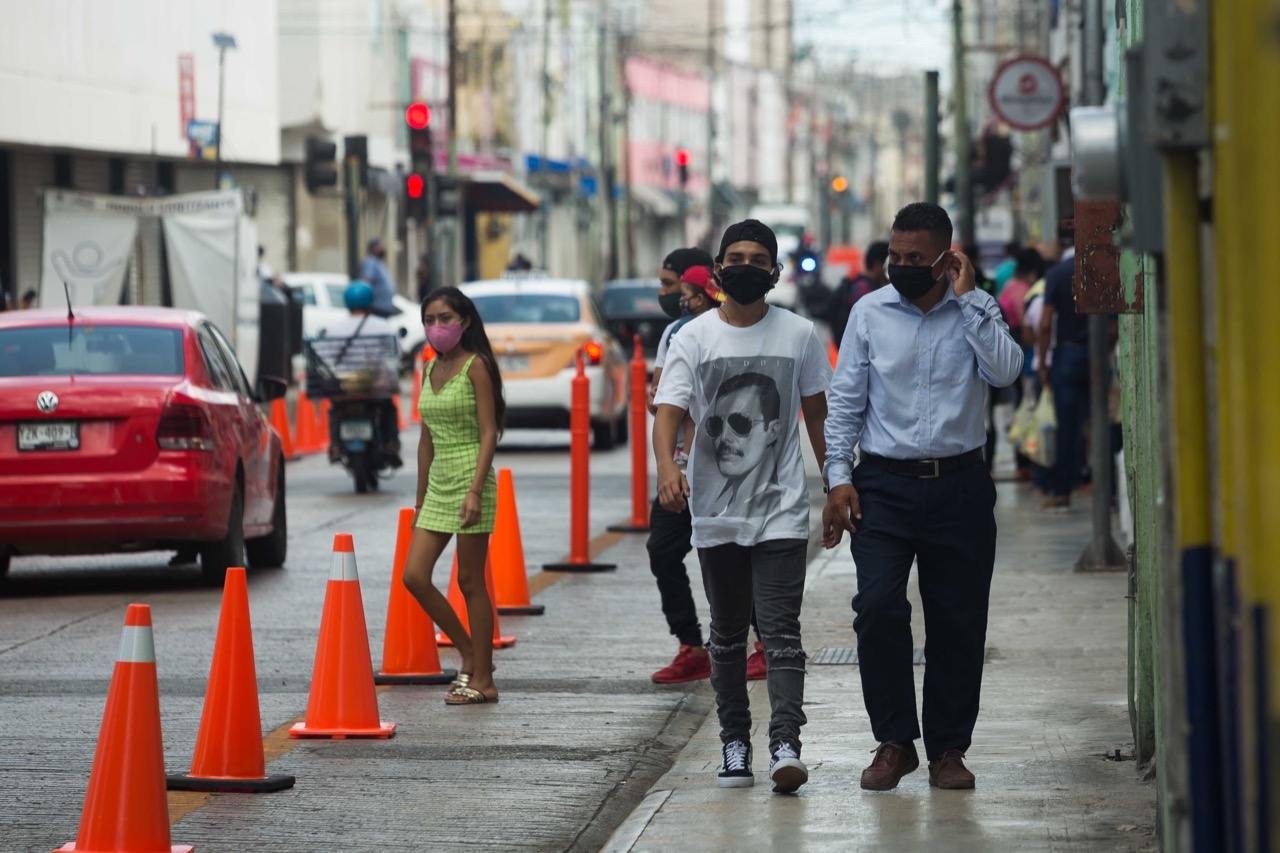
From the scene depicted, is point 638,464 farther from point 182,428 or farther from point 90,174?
point 90,174

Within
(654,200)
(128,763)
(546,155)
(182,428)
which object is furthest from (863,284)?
(654,200)

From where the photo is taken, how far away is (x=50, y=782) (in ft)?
24.4

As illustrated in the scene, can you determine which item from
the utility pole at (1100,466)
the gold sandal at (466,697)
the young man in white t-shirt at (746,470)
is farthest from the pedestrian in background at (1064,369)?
the young man in white t-shirt at (746,470)

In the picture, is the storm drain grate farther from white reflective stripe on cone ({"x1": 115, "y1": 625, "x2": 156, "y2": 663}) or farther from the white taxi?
the white taxi

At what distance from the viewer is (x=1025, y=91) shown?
22297 mm

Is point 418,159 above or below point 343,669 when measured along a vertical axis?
above

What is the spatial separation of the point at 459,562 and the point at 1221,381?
18.8 feet

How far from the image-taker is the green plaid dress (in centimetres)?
895

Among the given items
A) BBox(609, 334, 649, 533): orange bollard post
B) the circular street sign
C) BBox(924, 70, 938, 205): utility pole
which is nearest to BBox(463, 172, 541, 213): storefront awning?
BBox(924, 70, 938, 205): utility pole

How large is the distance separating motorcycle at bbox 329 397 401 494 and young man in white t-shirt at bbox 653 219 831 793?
11.5 m

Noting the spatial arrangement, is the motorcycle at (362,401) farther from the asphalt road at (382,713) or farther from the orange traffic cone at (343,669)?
the orange traffic cone at (343,669)

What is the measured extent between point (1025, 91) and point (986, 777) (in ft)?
52.1

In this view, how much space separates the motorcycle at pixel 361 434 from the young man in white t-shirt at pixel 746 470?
11.5 m

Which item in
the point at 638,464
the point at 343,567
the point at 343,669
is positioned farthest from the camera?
the point at 638,464
